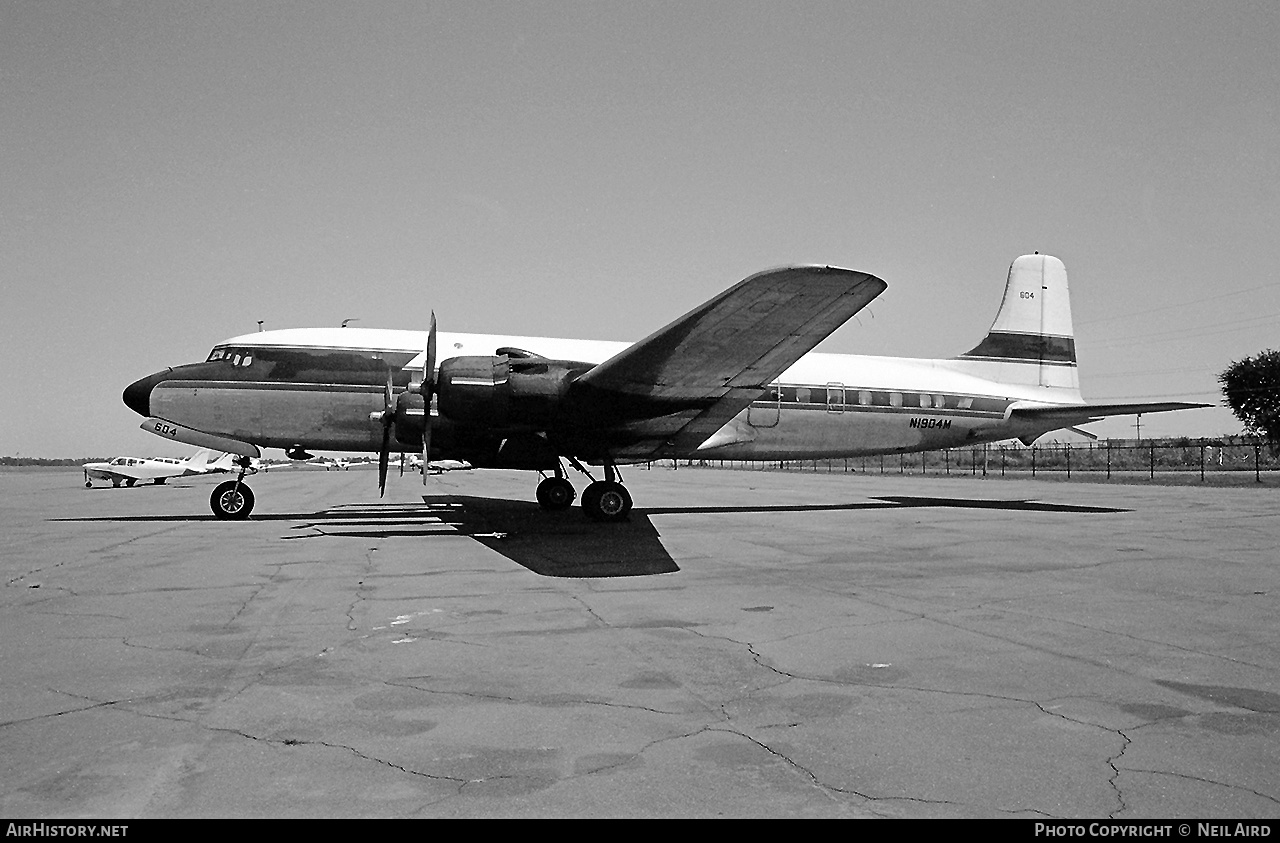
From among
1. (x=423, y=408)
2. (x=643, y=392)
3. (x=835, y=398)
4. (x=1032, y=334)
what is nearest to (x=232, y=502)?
(x=423, y=408)

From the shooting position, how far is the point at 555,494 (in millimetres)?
19453

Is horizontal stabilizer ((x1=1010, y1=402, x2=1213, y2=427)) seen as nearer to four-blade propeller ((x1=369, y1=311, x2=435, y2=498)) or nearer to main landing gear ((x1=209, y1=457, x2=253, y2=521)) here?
four-blade propeller ((x1=369, y1=311, x2=435, y2=498))

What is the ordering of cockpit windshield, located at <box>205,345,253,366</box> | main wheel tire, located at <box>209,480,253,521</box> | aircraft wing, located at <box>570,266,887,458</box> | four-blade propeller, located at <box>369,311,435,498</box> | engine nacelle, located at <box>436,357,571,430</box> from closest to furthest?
aircraft wing, located at <box>570,266,887,458</box>
engine nacelle, located at <box>436,357,571,430</box>
four-blade propeller, located at <box>369,311,435,498</box>
cockpit windshield, located at <box>205,345,253,366</box>
main wheel tire, located at <box>209,480,253,521</box>

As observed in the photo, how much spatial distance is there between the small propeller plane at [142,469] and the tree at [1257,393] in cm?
6984

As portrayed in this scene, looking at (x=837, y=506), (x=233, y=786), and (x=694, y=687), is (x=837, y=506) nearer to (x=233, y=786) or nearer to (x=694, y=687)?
(x=694, y=687)

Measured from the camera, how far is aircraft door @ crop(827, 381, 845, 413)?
2080 cm

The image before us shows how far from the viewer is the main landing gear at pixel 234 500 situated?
1814 cm

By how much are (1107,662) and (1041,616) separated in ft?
5.55

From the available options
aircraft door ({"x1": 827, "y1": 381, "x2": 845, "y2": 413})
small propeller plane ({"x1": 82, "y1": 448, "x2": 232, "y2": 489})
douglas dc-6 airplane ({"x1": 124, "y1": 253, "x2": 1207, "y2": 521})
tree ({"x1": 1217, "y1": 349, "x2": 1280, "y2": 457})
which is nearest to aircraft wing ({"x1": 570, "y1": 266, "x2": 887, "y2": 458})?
douglas dc-6 airplane ({"x1": 124, "y1": 253, "x2": 1207, "y2": 521})

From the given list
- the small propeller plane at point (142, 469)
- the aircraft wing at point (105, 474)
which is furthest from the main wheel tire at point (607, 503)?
the aircraft wing at point (105, 474)

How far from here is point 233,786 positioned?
11.8ft

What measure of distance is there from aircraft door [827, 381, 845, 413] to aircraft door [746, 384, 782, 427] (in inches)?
59.6

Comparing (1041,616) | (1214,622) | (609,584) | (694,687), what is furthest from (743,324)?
(694,687)

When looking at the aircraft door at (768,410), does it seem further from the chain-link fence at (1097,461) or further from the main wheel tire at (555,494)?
the chain-link fence at (1097,461)
